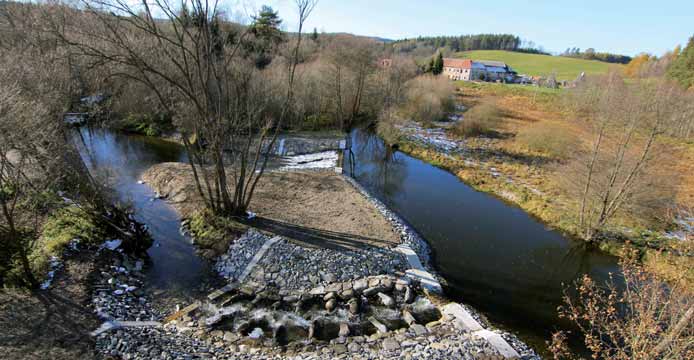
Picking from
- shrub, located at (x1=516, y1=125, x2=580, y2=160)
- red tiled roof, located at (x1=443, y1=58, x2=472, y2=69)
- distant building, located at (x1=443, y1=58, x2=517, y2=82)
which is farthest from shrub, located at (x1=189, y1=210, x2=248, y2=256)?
red tiled roof, located at (x1=443, y1=58, x2=472, y2=69)

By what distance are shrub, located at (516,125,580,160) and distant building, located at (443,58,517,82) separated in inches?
2009

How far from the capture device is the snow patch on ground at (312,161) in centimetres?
2212

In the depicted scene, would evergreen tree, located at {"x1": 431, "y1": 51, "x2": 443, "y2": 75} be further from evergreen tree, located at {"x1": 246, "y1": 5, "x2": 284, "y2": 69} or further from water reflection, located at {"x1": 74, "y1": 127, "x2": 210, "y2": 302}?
water reflection, located at {"x1": 74, "y1": 127, "x2": 210, "y2": 302}

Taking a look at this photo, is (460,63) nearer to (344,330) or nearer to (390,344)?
(344,330)

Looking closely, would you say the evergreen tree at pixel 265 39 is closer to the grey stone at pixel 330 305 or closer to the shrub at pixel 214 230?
the shrub at pixel 214 230

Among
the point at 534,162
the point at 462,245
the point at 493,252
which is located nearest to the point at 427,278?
the point at 462,245

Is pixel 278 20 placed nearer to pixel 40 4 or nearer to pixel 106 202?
pixel 40 4

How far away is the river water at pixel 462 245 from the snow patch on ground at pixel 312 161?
5.05ft

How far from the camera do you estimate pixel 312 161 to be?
2367 cm

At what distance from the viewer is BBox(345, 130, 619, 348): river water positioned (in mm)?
11047

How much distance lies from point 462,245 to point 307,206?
6.91 meters

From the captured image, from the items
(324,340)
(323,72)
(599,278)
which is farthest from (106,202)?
(323,72)

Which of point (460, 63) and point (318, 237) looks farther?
point (460, 63)

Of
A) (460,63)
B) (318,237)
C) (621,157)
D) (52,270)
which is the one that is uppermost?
(460,63)
